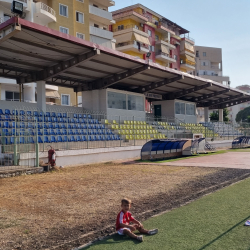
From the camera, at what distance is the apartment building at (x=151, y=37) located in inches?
1871

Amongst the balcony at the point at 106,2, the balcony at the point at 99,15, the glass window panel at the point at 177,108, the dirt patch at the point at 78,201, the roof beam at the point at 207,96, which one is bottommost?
the dirt patch at the point at 78,201

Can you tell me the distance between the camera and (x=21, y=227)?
17.3 feet

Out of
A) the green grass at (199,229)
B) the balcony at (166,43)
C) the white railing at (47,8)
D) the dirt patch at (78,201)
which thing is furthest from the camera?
the balcony at (166,43)

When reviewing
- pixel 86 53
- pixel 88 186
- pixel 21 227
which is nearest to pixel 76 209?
pixel 21 227

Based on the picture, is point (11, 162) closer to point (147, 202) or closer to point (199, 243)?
point (147, 202)

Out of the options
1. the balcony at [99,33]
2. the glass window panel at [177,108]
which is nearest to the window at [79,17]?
the balcony at [99,33]

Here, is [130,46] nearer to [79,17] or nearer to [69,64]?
[79,17]

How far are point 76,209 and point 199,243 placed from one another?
319cm

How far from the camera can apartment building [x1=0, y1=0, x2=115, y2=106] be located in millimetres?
30047

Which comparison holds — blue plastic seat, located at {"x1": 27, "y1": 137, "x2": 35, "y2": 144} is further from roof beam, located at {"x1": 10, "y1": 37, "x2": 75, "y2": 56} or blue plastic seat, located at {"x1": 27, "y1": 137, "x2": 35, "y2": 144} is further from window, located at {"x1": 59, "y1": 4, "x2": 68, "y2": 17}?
window, located at {"x1": 59, "y1": 4, "x2": 68, "y2": 17}

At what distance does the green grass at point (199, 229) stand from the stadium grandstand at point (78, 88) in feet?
29.5

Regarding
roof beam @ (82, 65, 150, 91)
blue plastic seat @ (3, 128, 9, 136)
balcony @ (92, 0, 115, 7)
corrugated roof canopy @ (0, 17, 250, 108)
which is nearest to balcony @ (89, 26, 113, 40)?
balcony @ (92, 0, 115, 7)

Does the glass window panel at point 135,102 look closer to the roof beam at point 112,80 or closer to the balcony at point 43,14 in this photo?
the roof beam at point 112,80

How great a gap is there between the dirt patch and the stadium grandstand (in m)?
4.46
